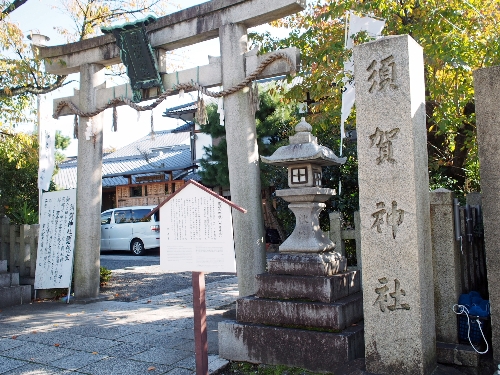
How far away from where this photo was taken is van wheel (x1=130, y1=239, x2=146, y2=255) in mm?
18891

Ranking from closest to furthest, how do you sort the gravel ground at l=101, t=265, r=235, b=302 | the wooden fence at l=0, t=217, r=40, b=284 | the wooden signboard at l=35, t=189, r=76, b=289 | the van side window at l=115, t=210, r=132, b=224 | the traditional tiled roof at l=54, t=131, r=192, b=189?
1. the wooden signboard at l=35, t=189, r=76, b=289
2. the wooden fence at l=0, t=217, r=40, b=284
3. the gravel ground at l=101, t=265, r=235, b=302
4. the van side window at l=115, t=210, r=132, b=224
5. the traditional tiled roof at l=54, t=131, r=192, b=189

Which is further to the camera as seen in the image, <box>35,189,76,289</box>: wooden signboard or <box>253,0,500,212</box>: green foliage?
<box>35,189,76,289</box>: wooden signboard

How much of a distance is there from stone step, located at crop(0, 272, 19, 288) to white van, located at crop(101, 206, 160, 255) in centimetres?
992

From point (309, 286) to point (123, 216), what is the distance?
1598 cm

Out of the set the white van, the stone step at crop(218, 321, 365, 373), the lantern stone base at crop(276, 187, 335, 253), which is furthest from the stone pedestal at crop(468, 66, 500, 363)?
the white van

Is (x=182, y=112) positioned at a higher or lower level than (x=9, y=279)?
higher

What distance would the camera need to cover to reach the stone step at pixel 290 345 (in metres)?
4.39

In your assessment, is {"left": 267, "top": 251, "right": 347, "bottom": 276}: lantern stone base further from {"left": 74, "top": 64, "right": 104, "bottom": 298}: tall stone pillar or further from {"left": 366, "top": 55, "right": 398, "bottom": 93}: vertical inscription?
{"left": 74, "top": 64, "right": 104, "bottom": 298}: tall stone pillar

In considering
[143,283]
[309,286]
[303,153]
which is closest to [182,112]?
[143,283]

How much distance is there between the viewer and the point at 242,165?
22.2 ft

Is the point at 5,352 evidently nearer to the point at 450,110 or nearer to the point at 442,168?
the point at 450,110

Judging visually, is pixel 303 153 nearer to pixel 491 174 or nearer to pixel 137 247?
pixel 491 174

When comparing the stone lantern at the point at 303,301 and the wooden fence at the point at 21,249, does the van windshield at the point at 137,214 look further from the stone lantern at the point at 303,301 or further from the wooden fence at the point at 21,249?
the stone lantern at the point at 303,301

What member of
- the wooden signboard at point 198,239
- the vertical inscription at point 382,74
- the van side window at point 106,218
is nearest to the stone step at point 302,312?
the wooden signboard at point 198,239
